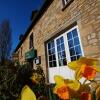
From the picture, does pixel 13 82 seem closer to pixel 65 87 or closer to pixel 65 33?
pixel 65 87

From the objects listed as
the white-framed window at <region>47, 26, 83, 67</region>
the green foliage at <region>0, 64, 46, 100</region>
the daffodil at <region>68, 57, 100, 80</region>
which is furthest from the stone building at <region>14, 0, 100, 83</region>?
the daffodil at <region>68, 57, 100, 80</region>

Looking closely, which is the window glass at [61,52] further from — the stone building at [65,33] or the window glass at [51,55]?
the window glass at [51,55]

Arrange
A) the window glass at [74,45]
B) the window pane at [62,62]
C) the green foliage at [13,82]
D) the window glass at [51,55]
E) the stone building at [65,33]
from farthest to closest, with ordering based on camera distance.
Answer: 1. the window glass at [51,55]
2. the window pane at [62,62]
3. the window glass at [74,45]
4. the stone building at [65,33]
5. the green foliage at [13,82]

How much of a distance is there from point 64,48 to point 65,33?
0.69 m

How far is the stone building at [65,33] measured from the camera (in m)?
5.20

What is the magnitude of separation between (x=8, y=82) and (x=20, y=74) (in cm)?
42

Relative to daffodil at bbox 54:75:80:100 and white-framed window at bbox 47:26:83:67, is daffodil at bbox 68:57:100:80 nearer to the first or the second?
daffodil at bbox 54:75:80:100

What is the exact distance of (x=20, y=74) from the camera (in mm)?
3832

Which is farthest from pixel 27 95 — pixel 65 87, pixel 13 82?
pixel 13 82

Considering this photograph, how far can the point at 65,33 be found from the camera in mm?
7164

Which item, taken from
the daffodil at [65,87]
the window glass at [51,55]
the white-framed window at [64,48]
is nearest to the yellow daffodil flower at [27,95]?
the daffodil at [65,87]

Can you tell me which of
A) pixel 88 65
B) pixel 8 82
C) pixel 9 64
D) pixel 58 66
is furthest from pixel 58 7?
pixel 88 65

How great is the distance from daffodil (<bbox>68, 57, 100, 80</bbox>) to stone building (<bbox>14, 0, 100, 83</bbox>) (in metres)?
4.48

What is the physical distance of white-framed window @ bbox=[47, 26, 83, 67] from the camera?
6364 mm
